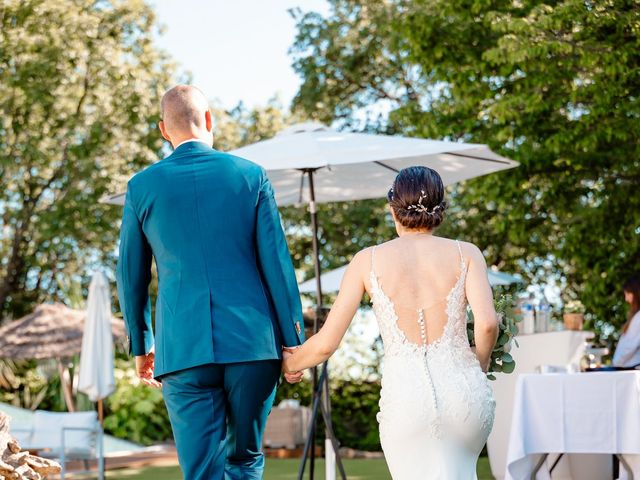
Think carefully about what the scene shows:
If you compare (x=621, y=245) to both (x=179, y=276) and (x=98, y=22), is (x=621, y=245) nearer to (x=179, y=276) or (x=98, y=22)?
(x=179, y=276)

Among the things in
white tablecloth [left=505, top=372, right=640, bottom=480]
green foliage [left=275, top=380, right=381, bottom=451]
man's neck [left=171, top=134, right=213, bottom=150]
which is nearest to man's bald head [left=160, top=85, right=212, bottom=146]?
man's neck [left=171, top=134, right=213, bottom=150]

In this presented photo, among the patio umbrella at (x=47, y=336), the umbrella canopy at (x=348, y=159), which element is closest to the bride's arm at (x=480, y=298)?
the umbrella canopy at (x=348, y=159)

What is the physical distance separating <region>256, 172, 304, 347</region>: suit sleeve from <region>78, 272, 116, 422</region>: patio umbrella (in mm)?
6621

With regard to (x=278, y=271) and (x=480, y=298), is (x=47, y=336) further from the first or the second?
(x=480, y=298)

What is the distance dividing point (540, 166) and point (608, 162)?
853 mm

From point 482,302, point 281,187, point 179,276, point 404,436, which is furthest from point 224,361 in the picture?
point 281,187

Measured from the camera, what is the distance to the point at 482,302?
3189 millimetres

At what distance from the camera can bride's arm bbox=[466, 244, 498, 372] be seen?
3.17 meters

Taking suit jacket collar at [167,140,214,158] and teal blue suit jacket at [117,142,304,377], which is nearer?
teal blue suit jacket at [117,142,304,377]

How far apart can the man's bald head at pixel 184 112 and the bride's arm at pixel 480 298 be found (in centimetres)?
99

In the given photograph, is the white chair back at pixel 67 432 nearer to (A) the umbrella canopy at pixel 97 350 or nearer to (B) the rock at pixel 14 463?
(A) the umbrella canopy at pixel 97 350

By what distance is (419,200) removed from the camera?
325 cm

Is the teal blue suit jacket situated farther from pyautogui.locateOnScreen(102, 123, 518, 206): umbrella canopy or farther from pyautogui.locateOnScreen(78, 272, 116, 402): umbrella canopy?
pyautogui.locateOnScreen(78, 272, 116, 402): umbrella canopy

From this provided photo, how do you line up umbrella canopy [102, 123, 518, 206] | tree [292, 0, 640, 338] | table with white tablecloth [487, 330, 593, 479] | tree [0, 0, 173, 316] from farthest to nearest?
tree [0, 0, 173, 316] → tree [292, 0, 640, 338] → table with white tablecloth [487, 330, 593, 479] → umbrella canopy [102, 123, 518, 206]
